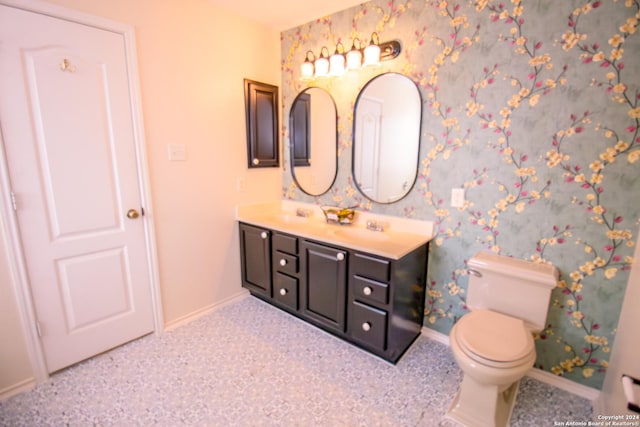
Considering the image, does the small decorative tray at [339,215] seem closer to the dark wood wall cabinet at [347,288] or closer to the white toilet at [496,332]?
the dark wood wall cabinet at [347,288]

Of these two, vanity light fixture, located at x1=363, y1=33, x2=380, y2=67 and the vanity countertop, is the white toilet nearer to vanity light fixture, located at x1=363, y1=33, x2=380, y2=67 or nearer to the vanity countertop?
the vanity countertop

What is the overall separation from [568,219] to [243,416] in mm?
2000

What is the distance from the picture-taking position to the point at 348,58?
7.04 feet

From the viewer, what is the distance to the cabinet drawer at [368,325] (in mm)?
1903

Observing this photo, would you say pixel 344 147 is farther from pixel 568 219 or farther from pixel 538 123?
pixel 568 219

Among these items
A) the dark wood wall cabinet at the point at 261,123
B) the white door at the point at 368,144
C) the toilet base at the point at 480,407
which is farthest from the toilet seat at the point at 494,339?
the dark wood wall cabinet at the point at 261,123

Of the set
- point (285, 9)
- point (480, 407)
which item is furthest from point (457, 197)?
point (285, 9)

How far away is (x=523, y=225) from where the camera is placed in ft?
5.78

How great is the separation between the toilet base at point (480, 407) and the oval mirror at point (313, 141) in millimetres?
1683

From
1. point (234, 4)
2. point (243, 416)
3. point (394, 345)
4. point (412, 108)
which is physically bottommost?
point (243, 416)

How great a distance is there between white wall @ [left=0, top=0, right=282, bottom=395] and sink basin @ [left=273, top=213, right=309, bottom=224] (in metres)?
0.26

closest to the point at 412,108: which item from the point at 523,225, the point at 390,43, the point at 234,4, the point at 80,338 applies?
the point at 390,43

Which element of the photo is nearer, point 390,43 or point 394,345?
point 394,345

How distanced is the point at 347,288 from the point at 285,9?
2.10 metres
